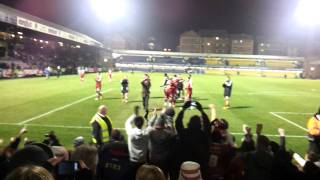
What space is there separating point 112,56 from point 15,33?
59510 mm

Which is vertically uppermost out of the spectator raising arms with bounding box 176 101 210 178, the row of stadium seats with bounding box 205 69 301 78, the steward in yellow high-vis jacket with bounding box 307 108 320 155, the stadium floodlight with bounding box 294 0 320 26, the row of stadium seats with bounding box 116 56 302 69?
the stadium floodlight with bounding box 294 0 320 26

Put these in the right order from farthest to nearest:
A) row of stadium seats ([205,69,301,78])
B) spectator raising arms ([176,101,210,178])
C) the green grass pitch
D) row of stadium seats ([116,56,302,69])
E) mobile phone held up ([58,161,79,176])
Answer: row of stadium seats ([116,56,302,69]), row of stadium seats ([205,69,301,78]), the green grass pitch, spectator raising arms ([176,101,210,178]), mobile phone held up ([58,161,79,176])

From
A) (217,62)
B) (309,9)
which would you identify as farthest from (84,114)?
(217,62)

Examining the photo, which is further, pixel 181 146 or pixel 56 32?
pixel 56 32

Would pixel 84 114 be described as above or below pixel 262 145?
below

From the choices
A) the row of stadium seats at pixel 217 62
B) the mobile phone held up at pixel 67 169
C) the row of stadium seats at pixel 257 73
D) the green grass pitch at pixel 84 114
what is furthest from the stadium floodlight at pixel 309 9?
the row of stadium seats at pixel 217 62

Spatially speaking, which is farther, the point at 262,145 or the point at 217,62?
the point at 217,62

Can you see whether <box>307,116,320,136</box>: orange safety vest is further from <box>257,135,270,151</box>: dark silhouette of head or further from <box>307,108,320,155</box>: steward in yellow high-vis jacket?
<box>257,135,270,151</box>: dark silhouette of head

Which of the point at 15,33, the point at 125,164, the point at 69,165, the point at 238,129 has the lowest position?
the point at 238,129

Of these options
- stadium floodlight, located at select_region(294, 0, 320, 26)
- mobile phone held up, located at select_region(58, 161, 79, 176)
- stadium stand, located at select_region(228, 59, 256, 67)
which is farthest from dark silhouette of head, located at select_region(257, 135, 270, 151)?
stadium stand, located at select_region(228, 59, 256, 67)

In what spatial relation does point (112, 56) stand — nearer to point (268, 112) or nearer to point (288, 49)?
point (288, 49)

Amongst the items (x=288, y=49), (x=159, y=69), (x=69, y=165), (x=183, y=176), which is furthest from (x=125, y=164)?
(x=288, y=49)

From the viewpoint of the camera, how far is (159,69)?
112688 mm

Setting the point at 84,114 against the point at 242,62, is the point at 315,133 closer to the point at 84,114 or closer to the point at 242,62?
the point at 84,114
